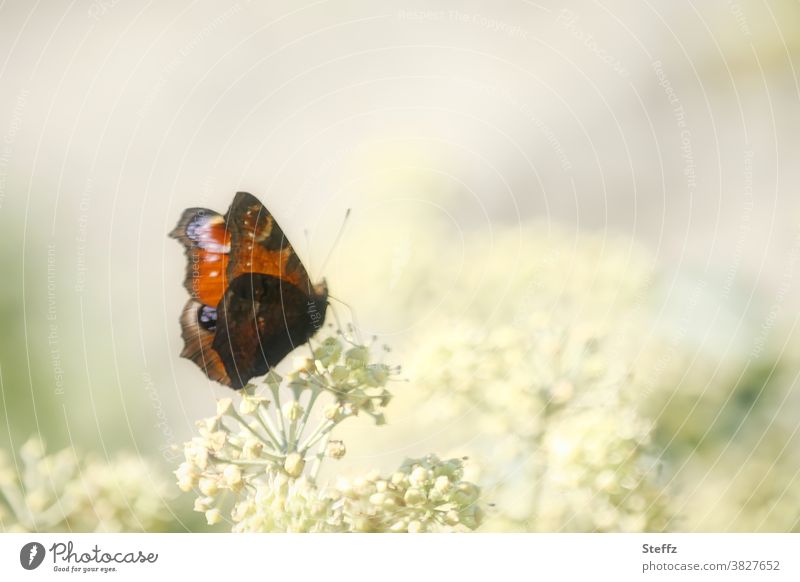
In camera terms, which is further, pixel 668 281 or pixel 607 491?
pixel 668 281

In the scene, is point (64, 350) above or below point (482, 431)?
above

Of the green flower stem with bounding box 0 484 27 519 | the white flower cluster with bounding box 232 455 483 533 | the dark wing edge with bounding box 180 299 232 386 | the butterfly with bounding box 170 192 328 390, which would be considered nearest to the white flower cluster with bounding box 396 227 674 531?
the white flower cluster with bounding box 232 455 483 533

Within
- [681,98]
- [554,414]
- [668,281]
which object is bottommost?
[554,414]

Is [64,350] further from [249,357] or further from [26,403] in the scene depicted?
[249,357]

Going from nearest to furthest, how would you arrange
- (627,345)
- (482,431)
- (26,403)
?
(482,431) → (627,345) → (26,403)

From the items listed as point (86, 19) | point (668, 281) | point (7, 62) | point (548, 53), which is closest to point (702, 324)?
point (668, 281)

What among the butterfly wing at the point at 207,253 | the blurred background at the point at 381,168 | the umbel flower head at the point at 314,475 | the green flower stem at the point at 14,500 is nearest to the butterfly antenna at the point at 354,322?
the blurred background at the point at 381,168

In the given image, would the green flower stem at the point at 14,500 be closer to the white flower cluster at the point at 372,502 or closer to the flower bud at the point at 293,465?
the white flower cluster at the point at 372,502
